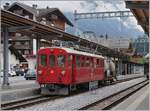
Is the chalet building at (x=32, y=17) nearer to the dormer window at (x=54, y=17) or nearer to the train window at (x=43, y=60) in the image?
the dormer window at (x=54, y=17)

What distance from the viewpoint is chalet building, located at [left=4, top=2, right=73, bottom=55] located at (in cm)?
9469

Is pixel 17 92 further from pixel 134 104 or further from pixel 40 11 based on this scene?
pixel 40 11

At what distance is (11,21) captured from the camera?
2839cm

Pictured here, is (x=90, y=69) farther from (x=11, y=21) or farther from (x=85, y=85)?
(x=11, y=21)

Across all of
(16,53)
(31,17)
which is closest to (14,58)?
(16,53)

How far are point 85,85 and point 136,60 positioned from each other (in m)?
66.2

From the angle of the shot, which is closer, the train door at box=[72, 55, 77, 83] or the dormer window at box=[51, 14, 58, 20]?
the train door at box=[72, 55, 77, 83]

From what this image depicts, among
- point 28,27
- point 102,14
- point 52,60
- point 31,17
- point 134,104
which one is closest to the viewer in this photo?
point 134,104

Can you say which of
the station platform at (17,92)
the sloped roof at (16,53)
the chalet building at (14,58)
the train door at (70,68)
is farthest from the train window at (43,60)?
the sloped roof at (16,53)

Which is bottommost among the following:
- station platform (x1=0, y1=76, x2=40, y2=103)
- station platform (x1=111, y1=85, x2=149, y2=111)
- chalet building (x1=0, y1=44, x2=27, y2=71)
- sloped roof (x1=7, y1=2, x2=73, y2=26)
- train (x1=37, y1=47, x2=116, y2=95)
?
station platform (x1=111, y1=85, x2=149, y2=111)

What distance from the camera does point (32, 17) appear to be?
95.5 m

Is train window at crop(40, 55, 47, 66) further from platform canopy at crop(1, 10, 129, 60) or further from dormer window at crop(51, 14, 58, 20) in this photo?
dormer window at crop(51, 14, 58, 20)

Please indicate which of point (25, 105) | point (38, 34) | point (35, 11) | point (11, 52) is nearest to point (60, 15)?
point (35, 11)

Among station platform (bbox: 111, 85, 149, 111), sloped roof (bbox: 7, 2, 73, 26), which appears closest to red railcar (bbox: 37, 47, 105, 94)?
station platform (bbox: 111, 85, 149, 111)
